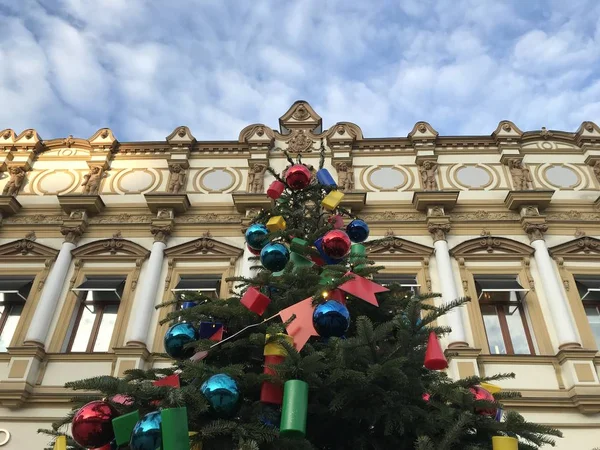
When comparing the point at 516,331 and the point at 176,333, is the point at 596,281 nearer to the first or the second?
the point at 516,331

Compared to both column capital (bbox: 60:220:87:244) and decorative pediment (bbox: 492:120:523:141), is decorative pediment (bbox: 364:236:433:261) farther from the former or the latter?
column capital (bbox: 60:220:87:244)

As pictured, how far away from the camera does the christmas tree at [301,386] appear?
3.23 m

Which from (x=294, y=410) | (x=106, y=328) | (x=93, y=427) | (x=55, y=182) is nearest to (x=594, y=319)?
(x=294, y=410)

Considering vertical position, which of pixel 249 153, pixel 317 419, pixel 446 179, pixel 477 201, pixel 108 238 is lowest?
pixel 317 419

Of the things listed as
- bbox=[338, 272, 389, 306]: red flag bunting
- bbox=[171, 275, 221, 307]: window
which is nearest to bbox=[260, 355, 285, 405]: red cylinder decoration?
bbox=[338, 272, 389, 306]: red flag bunting

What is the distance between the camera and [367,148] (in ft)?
45.1

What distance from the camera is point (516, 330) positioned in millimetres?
10477

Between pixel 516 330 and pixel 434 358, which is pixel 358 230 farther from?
pixel 516 330

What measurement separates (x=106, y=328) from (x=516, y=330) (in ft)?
28.1

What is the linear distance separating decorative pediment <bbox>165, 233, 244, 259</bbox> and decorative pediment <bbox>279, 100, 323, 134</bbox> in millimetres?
4260

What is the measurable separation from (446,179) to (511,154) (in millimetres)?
1833

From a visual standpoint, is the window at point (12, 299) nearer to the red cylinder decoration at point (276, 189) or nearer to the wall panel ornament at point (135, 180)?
the wall panel ornament at point (135, 180)

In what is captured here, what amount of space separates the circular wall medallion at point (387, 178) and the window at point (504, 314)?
3216 millimetres

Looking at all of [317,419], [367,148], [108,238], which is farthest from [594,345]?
[108,238]
